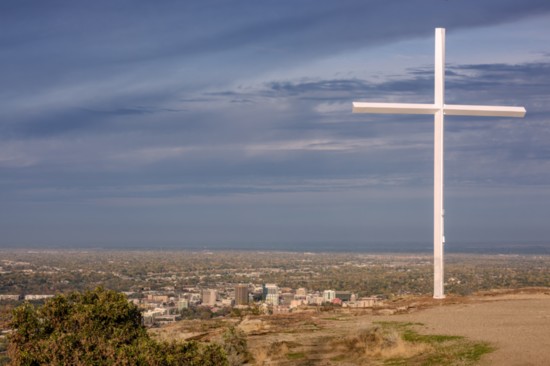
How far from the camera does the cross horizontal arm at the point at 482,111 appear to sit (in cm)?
2227

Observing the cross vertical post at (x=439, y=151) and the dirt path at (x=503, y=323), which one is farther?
the cross vertical post at (x=439, y=151)

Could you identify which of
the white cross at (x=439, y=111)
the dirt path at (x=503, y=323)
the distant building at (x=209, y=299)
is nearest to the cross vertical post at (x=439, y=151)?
the white cross at (x=439, y=111)

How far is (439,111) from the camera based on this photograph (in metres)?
22.1

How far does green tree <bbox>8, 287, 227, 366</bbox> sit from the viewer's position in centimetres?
1209

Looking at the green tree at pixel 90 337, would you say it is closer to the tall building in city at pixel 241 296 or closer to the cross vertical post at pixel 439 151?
the cross vertical post at pixel 439 151

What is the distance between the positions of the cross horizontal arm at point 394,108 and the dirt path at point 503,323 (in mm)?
5691

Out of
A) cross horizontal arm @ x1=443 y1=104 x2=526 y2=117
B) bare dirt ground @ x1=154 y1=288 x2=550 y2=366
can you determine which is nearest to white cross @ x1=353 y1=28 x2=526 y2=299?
cross horizontal arm @ x1=443 y1=104 x2=526 y2=117

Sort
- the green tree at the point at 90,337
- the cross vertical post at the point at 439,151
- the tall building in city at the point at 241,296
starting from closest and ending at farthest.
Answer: the green tree at the point at 90,337
the cross vertical post at the point at 439,151
the tall building in city at the point at 241,296

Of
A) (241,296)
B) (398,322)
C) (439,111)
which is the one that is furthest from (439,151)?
(241,296)

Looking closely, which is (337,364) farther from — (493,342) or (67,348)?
(67,348)

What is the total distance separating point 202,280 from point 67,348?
60.1 m

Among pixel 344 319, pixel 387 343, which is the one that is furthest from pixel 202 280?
pixel 387 343

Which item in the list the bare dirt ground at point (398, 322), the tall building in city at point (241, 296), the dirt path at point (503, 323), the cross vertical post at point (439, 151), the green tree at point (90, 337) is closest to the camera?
the green tree at point (90, 337)

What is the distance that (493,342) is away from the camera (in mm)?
17172
